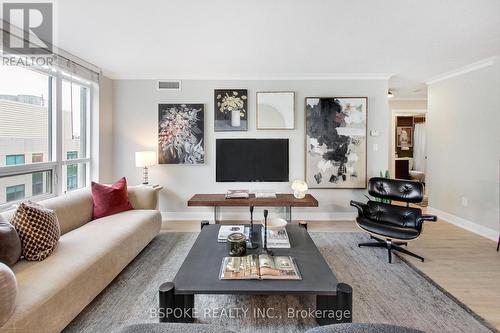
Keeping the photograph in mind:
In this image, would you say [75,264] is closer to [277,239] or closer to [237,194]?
[277,239]

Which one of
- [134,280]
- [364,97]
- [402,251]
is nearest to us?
[134,280]

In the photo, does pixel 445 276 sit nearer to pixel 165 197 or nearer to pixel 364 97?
pixel 364 97

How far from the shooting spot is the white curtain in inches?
262

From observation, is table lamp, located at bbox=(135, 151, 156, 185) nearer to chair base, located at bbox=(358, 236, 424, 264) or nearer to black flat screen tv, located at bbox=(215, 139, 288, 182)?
black flat screen tv, located at bbox=(215, 139, 288, 182)

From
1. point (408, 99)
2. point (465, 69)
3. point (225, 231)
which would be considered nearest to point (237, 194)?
point (225, 231)

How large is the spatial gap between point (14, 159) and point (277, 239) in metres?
2.87

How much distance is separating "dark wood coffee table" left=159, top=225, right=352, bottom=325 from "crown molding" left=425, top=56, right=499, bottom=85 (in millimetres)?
3662

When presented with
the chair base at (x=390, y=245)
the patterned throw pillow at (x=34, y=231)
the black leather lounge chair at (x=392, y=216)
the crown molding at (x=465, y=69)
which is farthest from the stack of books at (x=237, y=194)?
the crown molding at (x=465, y=69)

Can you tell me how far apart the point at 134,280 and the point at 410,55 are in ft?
13.4

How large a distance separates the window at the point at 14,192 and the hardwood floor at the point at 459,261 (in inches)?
67.8

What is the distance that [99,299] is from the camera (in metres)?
1.99

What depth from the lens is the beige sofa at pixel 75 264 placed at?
140cm

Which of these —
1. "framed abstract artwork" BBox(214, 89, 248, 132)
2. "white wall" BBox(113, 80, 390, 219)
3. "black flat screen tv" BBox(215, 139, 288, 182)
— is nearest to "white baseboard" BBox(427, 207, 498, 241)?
"white wall" BBox(113, 80, 390, 219)

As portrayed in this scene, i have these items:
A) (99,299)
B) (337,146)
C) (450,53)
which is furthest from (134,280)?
(450,53)
